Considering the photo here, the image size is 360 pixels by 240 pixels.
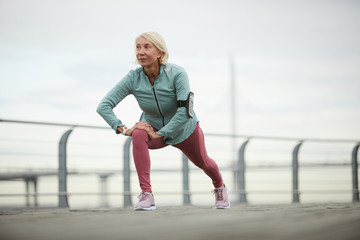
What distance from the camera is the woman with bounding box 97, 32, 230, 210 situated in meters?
3.34

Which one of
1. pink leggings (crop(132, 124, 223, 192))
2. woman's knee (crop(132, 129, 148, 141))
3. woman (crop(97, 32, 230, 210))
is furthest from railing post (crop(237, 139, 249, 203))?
woman's knee (crop(132, 129, 148, 141))

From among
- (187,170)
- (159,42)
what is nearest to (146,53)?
(159,42)

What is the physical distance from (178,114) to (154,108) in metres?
0.18

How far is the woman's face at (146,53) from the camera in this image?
338 centimetres

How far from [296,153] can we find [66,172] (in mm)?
3135

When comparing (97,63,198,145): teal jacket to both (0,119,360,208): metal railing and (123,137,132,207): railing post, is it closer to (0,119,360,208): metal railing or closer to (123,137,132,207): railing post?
(0,119,360,208): metal railing

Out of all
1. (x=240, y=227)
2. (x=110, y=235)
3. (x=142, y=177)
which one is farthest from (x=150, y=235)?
(x=142, y=177)

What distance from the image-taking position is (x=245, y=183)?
278 inches

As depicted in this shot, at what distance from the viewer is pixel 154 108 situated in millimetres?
3426

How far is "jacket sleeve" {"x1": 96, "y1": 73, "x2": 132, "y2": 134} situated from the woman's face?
16 cm

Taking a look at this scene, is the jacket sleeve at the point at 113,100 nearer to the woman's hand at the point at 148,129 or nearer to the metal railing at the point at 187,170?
the woman's hand at the point at 148,129

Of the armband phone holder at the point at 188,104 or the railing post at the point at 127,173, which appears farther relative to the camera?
the railing post at the point at 127,173

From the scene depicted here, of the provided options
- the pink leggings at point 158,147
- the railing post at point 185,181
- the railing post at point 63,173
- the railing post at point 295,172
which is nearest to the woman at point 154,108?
the pink leggings at point 158,147

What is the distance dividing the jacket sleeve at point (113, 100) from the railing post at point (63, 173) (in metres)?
1.66
